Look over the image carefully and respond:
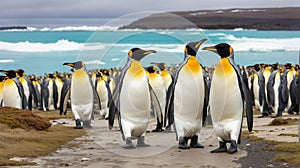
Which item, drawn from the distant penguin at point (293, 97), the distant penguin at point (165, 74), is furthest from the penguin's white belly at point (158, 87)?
the distant penguin at point (293, 97)

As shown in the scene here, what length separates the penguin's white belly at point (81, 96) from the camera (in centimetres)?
1315

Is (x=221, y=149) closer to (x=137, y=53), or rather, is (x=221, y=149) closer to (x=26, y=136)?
(x=137, y=53)

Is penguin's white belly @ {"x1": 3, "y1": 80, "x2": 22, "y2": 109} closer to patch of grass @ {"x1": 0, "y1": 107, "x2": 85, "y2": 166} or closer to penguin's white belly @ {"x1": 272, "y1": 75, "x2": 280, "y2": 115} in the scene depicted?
patch of grass @ {"x1": 0, "y1": 107, "x2": 85, "y2": 166}

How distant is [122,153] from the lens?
8.70 metres

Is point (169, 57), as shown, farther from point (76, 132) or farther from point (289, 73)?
point (289, 73)

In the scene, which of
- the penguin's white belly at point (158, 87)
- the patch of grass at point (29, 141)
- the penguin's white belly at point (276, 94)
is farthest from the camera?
the penguin's white belly at point (276, 94)

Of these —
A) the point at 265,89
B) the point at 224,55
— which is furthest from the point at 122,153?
the point at 265,89

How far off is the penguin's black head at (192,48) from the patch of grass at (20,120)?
3.88m

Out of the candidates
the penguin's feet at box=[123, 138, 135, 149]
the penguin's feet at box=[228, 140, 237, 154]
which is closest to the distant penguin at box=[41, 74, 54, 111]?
the penguin's feet at box=[123, 138, 135, 149]

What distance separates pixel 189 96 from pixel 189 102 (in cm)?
10

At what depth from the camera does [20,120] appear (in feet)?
37.3

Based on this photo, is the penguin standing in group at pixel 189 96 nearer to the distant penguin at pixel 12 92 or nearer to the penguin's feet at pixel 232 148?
the penguin's feet at pixel 232 148

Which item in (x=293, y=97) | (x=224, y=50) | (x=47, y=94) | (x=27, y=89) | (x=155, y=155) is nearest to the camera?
(x=155, y=155)

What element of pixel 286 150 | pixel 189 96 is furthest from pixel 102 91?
pixel 286 150
